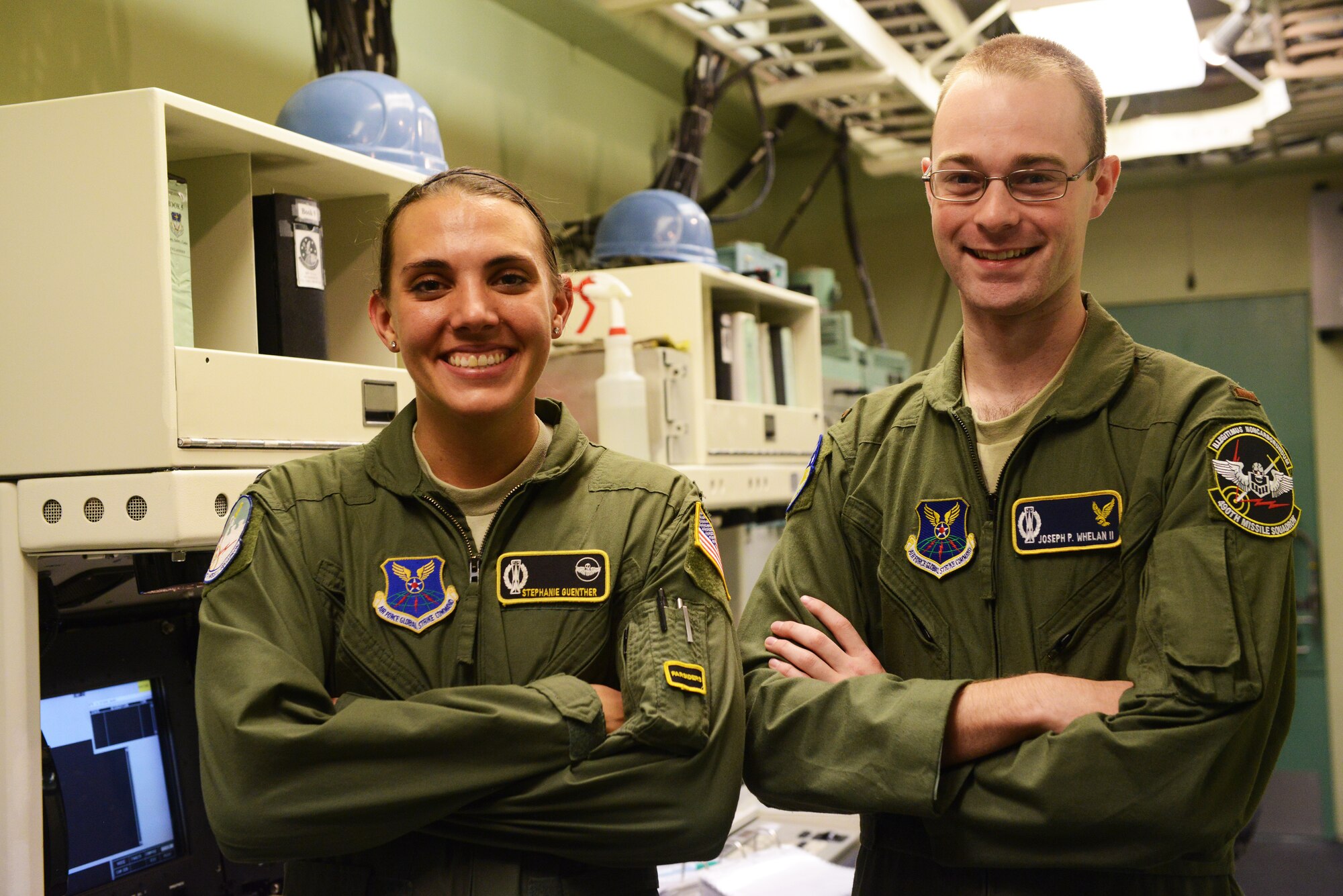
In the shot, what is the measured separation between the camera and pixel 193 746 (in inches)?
80.5

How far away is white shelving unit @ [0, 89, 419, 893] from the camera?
1.56 metres

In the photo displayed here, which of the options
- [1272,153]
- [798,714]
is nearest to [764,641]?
[798,714]

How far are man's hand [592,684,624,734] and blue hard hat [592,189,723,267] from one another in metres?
1.91

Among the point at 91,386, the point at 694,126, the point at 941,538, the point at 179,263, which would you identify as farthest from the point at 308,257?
the point at 694,126

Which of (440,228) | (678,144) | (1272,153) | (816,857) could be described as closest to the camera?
(440,228)

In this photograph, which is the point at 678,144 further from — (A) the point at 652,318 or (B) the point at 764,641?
(B) the point at 764,641

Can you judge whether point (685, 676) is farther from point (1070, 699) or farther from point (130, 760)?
point (130, 760)

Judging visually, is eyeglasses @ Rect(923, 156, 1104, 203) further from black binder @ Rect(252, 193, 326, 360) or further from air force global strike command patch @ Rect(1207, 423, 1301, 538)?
black binder @ Rect(252, 193, 326, 360)

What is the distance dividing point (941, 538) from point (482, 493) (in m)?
0.55

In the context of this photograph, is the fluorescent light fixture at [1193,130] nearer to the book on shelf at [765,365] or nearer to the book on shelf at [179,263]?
the book on shelf at [765,365]

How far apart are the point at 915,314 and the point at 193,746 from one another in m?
4.47

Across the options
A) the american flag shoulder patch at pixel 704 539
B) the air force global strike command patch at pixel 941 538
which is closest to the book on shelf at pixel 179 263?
the american flag shoulder patch at pixel 704 539

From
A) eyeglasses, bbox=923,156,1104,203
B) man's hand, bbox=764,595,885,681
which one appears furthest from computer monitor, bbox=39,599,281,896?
eyeglasses, bbox=923,156,1104,203

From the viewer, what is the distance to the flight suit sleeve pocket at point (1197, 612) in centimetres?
127
